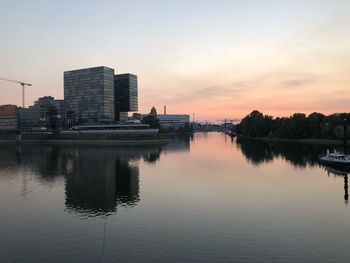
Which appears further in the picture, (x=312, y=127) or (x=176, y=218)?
(x=312, y=127)

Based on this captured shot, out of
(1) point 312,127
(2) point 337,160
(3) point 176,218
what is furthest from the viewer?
(1) point 312,127

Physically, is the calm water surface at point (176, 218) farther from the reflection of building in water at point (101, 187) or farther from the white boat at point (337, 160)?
the white boat at point (337, 160)

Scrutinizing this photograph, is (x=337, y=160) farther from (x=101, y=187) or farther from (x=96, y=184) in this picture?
(x=96, y=184)

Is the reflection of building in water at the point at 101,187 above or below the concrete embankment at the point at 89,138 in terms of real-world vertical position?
below

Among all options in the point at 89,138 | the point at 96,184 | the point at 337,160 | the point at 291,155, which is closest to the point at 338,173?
the point at 337,160

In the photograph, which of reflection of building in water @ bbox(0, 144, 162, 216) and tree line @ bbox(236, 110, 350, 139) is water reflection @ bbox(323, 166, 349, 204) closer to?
reflection of building in water @ bbox(0, 144, 162, 216)

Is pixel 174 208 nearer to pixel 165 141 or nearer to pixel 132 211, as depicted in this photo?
pixel 132 211

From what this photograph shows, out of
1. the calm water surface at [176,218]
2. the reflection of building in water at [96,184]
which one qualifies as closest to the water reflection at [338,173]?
the calm water surface at [176,218]

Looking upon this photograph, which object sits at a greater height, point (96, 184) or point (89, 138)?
point (89, 138)

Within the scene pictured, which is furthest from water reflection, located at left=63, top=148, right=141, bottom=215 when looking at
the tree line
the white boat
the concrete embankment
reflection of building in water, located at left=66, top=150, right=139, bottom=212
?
the tree line

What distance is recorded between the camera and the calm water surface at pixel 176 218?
25906 millimetres

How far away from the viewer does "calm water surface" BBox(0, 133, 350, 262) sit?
25.9 m

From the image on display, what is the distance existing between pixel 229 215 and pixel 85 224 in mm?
14652

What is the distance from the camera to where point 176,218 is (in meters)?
34.7
